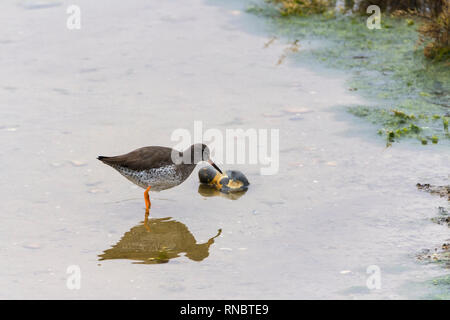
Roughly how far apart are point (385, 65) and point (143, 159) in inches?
221

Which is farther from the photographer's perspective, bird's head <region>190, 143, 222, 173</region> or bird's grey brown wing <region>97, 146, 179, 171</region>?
bird's head <region>190, 143, 222, 173</region>

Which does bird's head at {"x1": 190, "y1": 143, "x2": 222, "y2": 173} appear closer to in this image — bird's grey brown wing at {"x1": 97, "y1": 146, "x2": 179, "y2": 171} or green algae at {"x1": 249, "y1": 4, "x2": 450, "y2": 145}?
bird's grey brown wing at {"x1": 97, "y1": 146, "x2": 179, "y2": 171}

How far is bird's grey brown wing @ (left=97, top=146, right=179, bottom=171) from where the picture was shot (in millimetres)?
9430

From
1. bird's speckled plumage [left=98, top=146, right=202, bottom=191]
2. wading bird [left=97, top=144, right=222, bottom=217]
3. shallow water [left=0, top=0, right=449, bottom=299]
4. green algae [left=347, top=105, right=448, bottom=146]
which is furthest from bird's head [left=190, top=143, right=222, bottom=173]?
green algae [left=347, top=105, right=448, bottom=146]

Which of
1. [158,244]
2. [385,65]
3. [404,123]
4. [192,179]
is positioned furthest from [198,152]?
[385,65]

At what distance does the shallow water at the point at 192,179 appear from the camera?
7922mm

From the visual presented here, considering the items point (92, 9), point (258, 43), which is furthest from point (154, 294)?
point (92, 9)

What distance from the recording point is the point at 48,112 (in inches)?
468

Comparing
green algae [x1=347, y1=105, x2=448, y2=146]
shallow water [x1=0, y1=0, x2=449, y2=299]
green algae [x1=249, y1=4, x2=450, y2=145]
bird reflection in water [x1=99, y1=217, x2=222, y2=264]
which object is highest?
green algae [x1=249, y1=4, x2=450, y2=145]

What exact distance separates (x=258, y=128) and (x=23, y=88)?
400 cm

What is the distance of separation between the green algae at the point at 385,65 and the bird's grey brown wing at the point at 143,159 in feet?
10.9

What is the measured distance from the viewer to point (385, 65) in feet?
43.9

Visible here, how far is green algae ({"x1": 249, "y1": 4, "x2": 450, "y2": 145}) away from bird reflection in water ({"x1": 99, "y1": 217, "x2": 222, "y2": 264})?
3538 mm
